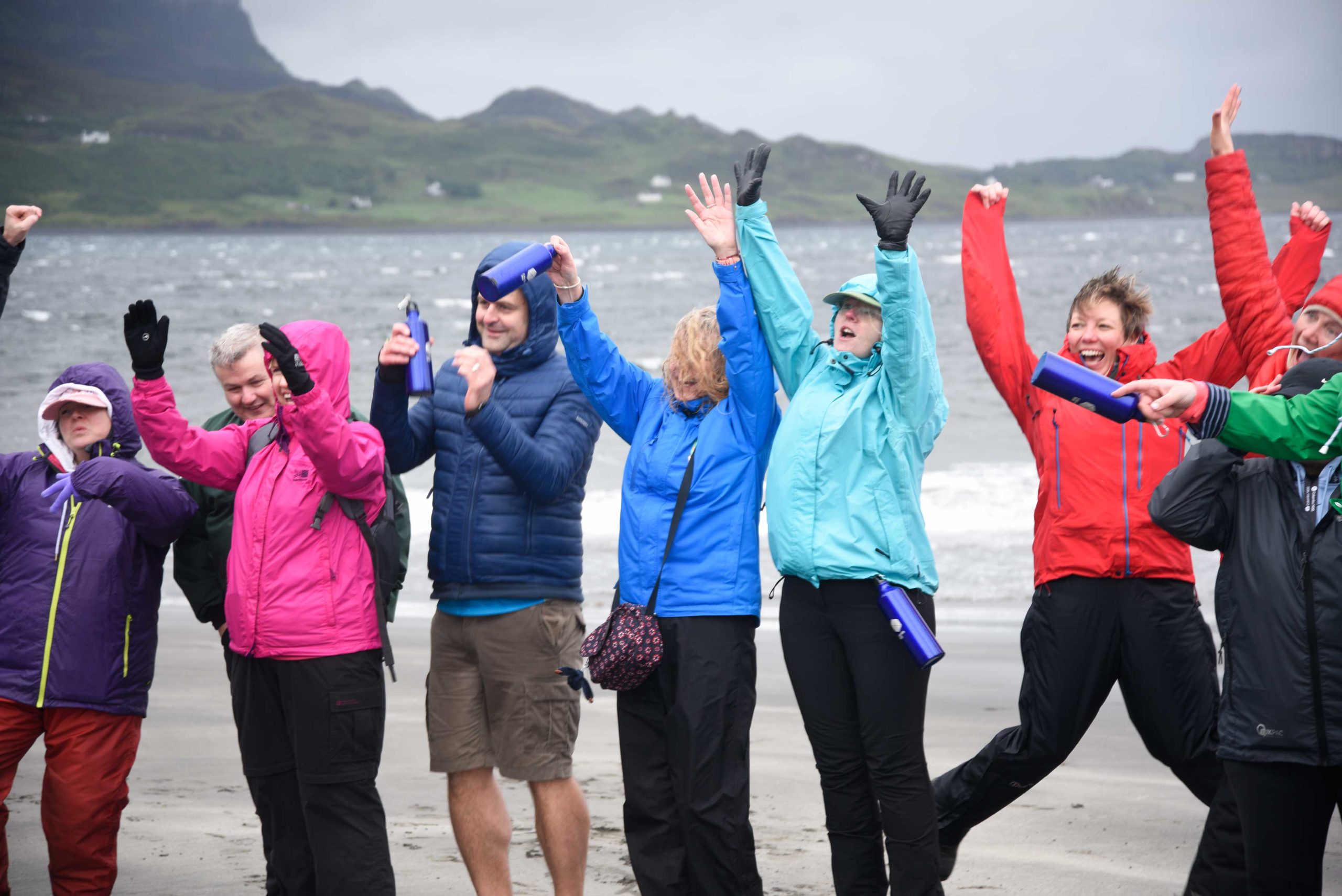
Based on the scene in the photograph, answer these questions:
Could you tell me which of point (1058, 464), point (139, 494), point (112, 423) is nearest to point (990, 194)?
point (1058, 464)

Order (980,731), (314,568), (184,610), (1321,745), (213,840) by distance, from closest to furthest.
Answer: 1. (1321,745)
2. (314,568)
3. (213,840)
4. (980,731)
5. (184,610)

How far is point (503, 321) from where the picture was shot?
13.4 feet

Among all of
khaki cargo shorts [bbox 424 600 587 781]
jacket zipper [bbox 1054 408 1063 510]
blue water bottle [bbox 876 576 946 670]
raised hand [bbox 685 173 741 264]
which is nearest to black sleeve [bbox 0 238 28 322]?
khaki cargo shorts [bbox 424 600 587 781]

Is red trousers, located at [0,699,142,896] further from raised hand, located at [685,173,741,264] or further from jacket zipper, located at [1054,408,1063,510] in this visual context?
jacket zipper, located at [1054,408,1063,510]

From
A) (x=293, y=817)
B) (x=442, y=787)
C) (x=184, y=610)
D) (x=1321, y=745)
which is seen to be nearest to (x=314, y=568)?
(x=293, y=817)

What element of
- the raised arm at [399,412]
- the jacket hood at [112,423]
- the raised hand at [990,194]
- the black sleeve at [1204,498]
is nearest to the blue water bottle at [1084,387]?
the black sleeve at [1204,498]

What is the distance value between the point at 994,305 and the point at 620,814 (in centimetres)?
254

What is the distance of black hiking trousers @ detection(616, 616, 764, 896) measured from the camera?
3.60m

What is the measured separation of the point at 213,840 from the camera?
470 cm

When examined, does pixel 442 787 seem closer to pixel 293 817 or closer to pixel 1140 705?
pixel 293 817

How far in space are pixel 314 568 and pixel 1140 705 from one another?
8.43 ft

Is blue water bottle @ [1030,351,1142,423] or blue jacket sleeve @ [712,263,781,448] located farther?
blue jacket sleeve @ [712,263,781,448]

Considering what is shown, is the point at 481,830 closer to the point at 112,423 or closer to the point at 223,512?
the point at 223,512

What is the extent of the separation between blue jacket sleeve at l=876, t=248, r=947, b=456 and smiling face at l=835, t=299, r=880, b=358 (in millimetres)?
26
